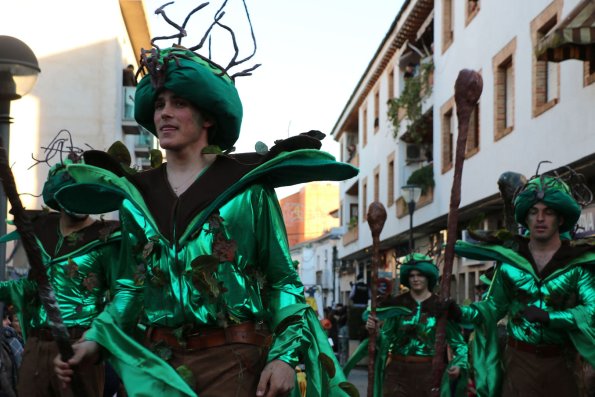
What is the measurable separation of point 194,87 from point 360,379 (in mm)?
18712

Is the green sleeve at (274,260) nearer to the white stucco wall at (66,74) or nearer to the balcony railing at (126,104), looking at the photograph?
the white stucco wall at (66,74)

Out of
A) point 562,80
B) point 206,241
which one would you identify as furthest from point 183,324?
point 562,80

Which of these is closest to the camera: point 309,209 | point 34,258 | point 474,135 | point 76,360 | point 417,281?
point 34,258

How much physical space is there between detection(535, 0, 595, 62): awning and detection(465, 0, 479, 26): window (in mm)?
10336

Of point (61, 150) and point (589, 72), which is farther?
point (589, 72)

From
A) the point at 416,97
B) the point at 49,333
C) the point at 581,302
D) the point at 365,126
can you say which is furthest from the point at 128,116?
the point at 581,302

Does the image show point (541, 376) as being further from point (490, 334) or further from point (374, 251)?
point (374, 251)

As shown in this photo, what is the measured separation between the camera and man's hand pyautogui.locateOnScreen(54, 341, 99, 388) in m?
3.94

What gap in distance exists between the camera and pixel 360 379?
74.1 ft

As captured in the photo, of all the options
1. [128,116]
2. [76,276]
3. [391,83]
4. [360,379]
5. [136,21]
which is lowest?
[360,379]

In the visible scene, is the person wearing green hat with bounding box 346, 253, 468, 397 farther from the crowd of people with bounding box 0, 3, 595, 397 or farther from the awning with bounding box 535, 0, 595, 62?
the crowd of people with bounding box 0, 3, 595, 397

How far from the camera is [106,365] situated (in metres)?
8.30

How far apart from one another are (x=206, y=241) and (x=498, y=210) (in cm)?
2171

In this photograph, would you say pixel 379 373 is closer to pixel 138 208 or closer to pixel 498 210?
pixel 138 208
